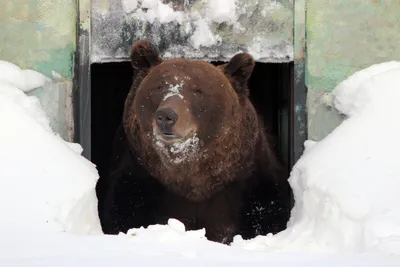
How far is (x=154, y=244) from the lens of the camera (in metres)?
3.63

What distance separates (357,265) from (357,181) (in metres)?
1.33

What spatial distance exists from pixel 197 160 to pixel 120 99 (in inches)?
151

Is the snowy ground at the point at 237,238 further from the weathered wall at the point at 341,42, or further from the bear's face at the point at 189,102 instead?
the bear's face at the point at 189,102

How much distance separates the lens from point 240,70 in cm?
599

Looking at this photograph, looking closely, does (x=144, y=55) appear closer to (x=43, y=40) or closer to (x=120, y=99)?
(x=43, y=40)

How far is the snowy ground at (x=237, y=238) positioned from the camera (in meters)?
3.47

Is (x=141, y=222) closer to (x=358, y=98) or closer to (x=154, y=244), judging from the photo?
(x=358, y=98)

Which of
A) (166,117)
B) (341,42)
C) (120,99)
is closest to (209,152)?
(166,117)

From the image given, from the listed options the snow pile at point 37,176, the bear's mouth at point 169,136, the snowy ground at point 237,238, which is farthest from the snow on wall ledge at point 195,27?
the bear's mouth at point 169,136

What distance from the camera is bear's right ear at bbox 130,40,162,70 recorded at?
5824 millimetres

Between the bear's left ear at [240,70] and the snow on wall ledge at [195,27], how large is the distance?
0.16 m

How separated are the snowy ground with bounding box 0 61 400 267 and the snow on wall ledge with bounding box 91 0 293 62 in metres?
0.62

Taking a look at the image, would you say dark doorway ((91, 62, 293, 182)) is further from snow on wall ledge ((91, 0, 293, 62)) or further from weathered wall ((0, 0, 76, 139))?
weathered wall ((0, 0, 76, 139))

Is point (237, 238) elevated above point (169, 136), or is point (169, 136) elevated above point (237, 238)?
point (169, 136)
